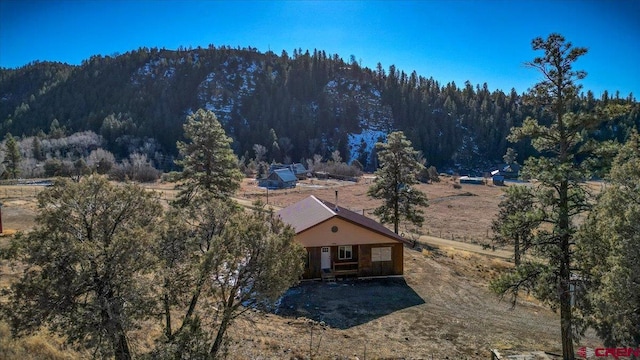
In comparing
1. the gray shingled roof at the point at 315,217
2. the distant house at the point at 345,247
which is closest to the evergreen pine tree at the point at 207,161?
the gray shingled roof at the point at 315,217

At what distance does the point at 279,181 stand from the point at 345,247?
5770 centimetres

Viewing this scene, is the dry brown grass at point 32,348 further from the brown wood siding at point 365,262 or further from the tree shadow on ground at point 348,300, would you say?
the brown wood siding at point 365,262

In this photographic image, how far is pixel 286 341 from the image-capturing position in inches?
618

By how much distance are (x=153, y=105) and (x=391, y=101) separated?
348ft

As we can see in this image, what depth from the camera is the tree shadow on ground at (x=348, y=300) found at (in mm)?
19484

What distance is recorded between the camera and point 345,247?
25672mm

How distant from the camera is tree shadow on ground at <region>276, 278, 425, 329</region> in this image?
767 inches

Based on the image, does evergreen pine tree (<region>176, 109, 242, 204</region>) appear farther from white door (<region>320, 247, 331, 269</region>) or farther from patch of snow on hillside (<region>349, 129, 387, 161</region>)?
patch of snow on hillside (<region>349, 129, 387, 161</region>)

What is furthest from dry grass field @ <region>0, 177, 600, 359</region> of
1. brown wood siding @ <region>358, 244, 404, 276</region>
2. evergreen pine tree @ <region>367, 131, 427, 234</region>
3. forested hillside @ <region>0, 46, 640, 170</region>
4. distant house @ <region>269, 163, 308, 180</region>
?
forested hillside @ <region>0, 46, 640, 170</region>

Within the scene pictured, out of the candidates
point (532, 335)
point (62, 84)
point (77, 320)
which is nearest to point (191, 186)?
point (77, 320)

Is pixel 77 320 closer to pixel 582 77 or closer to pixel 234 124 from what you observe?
pixel 582 77

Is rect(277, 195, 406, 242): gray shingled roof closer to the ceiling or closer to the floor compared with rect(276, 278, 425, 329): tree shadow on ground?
closer to the ceiling

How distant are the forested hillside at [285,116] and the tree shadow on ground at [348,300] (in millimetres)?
101439

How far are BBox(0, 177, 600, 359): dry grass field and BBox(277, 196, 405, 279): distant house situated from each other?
981 mm
